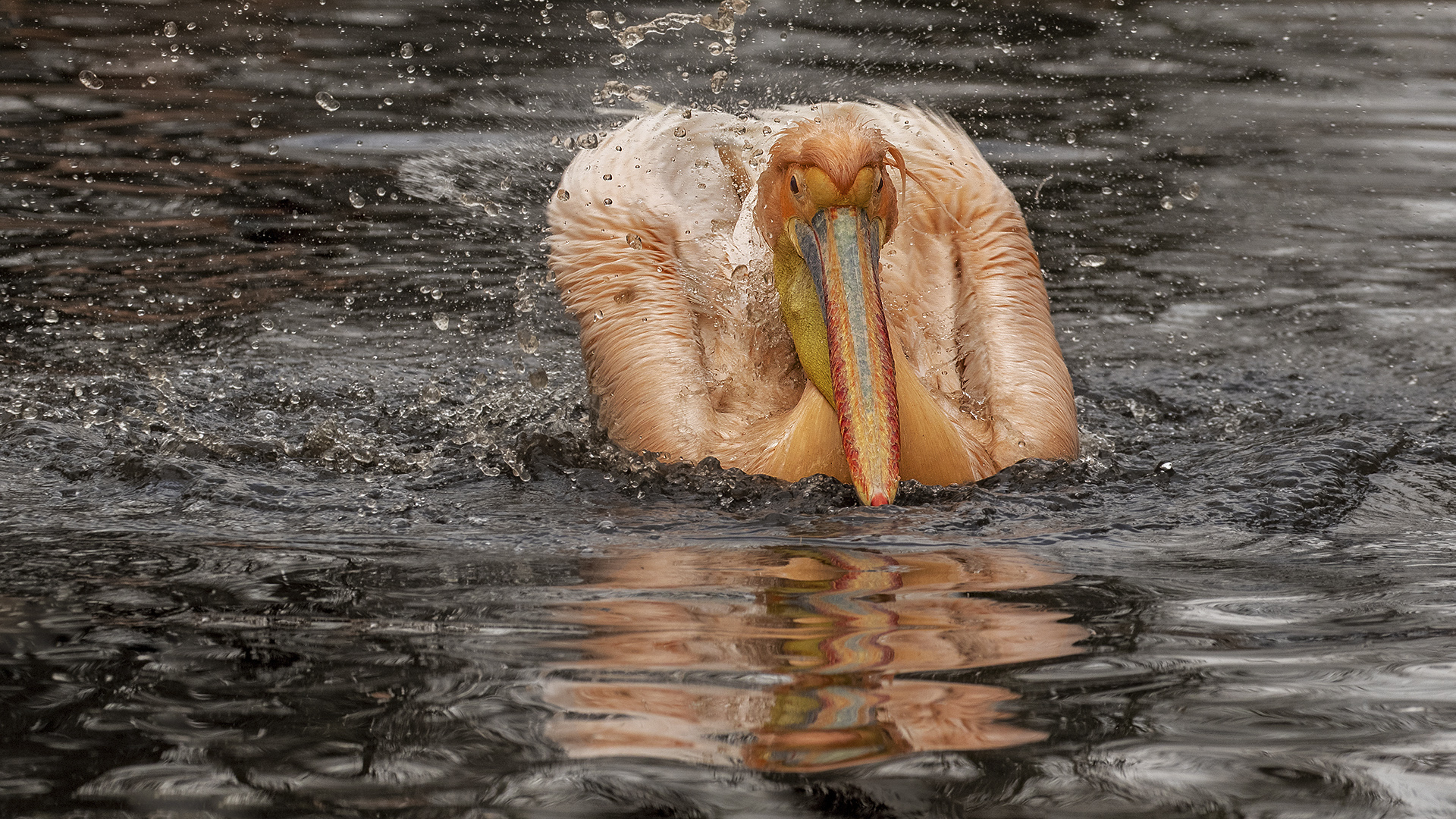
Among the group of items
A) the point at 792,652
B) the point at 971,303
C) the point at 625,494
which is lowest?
the point at 625,494

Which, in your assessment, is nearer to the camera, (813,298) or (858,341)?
(858,341)

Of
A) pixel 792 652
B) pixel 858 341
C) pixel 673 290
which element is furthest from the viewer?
pixel 673 290

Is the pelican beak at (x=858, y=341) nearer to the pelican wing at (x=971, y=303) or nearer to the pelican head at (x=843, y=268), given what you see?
the pelican head at (x=843, y=268)

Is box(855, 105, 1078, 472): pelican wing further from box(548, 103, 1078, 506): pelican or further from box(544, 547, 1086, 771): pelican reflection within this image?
box(544, 547, 1086, 771): pelican reflection

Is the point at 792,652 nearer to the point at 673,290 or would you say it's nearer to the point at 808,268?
the point at 808,268

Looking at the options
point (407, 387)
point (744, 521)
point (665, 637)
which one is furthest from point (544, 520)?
point (407, 387)

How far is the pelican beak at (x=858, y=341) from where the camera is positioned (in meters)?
3.78

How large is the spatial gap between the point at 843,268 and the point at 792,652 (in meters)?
1.42

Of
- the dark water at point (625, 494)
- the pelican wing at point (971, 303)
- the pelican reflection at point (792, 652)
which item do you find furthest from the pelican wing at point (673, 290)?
the pelican reflection at point (792, 652)

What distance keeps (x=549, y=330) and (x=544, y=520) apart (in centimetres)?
236

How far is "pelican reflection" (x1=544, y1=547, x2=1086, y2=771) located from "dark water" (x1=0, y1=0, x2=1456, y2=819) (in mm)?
12

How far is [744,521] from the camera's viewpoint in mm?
3834

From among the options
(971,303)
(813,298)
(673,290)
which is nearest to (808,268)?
(813,298)

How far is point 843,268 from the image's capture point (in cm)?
394
